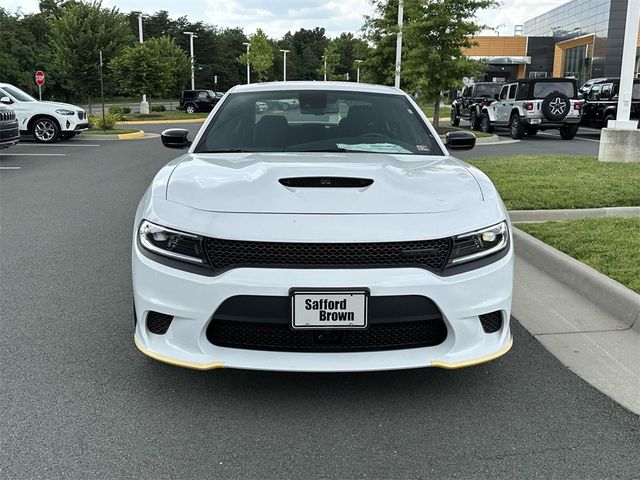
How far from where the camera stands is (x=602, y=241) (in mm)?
5812

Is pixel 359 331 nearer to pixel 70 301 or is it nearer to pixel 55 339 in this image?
pixel 55 339

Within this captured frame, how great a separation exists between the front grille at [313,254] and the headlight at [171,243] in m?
0.06

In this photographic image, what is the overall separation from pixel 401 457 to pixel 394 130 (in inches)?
99.7

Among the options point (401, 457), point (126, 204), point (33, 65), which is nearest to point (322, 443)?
point (401, 457)

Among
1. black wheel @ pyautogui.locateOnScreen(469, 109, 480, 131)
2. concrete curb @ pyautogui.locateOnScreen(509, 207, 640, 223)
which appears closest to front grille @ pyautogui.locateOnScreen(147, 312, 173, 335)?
concrete curb @ pyautogui.locateOnScreen(509, 207, 640, 223)

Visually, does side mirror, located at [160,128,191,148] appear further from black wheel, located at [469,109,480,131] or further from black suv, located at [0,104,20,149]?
black wheel, located at [469,109,480,131]

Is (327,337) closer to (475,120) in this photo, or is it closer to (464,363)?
(464,363)

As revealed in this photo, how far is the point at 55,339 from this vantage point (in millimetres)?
3916

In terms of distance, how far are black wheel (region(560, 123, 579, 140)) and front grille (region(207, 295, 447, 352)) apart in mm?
19469

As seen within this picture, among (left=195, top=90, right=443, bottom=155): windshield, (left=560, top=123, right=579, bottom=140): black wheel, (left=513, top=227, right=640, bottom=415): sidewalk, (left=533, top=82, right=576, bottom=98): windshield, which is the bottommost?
(left=513, top=227, right=640, bottom=415): sidewalk

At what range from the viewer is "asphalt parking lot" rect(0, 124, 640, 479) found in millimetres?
2602

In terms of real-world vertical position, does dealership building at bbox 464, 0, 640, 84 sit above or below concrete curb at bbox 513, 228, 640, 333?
above

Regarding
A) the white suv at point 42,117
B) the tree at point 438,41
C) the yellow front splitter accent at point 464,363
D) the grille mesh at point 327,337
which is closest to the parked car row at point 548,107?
the tree at point 438,41

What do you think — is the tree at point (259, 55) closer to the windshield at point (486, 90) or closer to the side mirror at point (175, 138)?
the windshield at point (486, 90)
